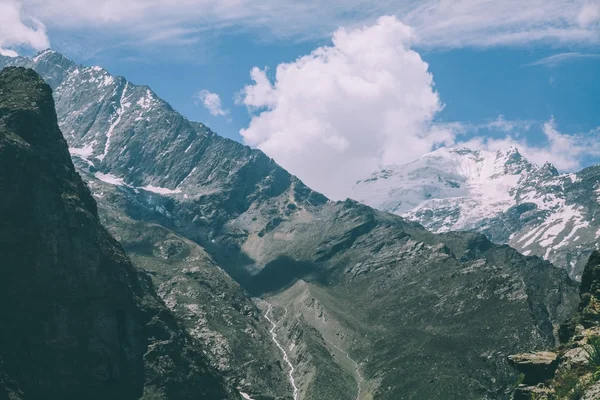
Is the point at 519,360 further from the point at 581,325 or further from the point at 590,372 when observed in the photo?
the point at 590,372

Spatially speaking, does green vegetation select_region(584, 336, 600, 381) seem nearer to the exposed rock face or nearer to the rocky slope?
the rocky slope

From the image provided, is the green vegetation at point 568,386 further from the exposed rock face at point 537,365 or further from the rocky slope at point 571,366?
the exposed rock face at point 537,365

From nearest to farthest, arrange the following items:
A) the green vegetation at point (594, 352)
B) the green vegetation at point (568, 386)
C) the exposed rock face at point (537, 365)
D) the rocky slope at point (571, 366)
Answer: the green vegetation at point (568, 386) < the rocky slope at point (571, 366) < the green vegetation at point (594, 352) < the exposed rock face at point (537, 365)

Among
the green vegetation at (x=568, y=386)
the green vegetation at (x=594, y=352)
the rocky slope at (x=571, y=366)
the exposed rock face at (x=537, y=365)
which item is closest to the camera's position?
the green vegetation at (x=568, y=386)

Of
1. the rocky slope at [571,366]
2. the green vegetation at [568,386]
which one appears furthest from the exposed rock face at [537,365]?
the green vegetation at [568,386]

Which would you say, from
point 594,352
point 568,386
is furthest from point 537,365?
point 568,386

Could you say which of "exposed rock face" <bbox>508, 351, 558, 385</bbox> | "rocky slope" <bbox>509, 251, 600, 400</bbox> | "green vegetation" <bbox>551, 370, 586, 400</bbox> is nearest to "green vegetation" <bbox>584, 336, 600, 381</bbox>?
"rocky slope" <bbox>509, 251, 600, 400</bbox>

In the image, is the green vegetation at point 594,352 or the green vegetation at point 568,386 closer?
the green vegetation at point 568,386

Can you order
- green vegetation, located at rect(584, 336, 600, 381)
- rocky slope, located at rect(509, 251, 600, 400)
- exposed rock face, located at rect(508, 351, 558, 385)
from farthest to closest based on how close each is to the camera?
exposed rock face, located at rect(508, 351, 558, 385) → green vegetation, located at rect(584, 336, 600, 381) → rocky slope, located at rect(509, 251, 600, 400)

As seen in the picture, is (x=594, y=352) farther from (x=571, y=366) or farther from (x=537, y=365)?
(x=537, y=365)

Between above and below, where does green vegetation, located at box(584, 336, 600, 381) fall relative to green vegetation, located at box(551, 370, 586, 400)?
above
